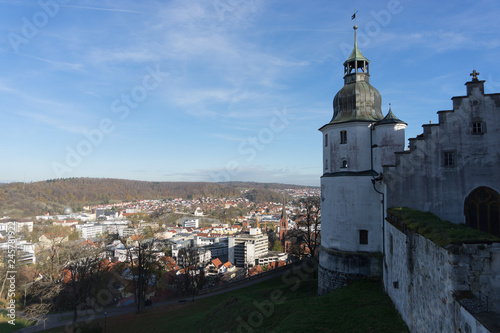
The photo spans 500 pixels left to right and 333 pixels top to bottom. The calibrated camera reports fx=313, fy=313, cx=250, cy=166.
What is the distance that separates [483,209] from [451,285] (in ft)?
30.8

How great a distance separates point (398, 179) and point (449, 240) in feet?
27.7

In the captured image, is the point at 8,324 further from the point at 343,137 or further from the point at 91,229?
the point at 91,229

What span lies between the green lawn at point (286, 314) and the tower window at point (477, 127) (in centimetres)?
898

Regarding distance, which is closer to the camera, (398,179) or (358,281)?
(398,179)

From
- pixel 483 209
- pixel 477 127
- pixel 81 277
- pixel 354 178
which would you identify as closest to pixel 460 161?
pixel 477 127

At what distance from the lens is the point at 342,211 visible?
20391mm

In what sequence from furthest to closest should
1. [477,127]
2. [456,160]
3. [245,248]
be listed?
[245,248] → [456,160] → [477,127]

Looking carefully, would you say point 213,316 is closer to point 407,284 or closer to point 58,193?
point 407,284

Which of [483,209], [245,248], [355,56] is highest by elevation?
[355,56]

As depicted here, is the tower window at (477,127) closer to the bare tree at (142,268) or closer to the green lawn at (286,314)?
the green lawn at (286,314)

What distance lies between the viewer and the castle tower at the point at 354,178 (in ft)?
63.5

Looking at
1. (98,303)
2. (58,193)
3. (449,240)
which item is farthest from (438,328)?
(58,193)

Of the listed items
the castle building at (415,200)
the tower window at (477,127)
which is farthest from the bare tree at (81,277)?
the tower window at (477,127)

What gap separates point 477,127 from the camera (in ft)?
48.2
